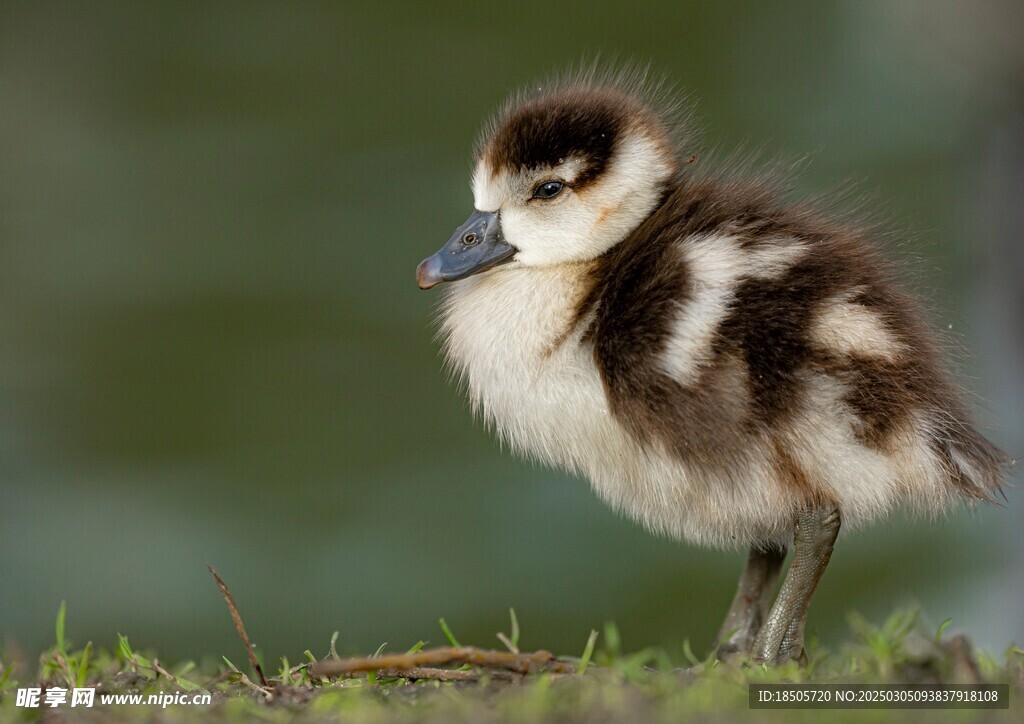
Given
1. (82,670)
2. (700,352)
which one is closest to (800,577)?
(700,352)

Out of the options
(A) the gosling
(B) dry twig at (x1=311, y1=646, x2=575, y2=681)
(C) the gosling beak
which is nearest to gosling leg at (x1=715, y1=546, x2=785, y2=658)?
(A) the gosling

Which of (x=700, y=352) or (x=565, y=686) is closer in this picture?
(x=565, y=686)

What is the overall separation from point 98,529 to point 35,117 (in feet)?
5.43

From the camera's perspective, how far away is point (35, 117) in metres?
4.87

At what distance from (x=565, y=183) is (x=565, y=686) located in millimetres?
918

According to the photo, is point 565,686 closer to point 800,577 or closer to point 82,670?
point 800,577

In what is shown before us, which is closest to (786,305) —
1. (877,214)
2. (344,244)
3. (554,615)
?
(877,214)

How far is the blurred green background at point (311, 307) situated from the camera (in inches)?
171

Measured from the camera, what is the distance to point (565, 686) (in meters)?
1.45

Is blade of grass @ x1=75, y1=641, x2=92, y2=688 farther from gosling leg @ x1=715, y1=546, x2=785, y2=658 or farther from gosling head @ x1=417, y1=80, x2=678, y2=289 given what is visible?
gosling leg @ x1=715, y1=546, x2=785, y2=658

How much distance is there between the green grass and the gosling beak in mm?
629

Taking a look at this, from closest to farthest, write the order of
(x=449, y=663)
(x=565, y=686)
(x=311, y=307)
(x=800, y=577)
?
(x=565, y=686)
(x=449, y=663)
(x=800, y=577)
(x=311, y=307)

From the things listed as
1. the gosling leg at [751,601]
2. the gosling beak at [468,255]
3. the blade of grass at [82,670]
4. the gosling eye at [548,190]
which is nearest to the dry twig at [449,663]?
the blade of grass at [82,670]

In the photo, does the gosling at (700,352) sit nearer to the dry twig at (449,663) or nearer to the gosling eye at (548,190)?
the gosling eye at (548,190)
